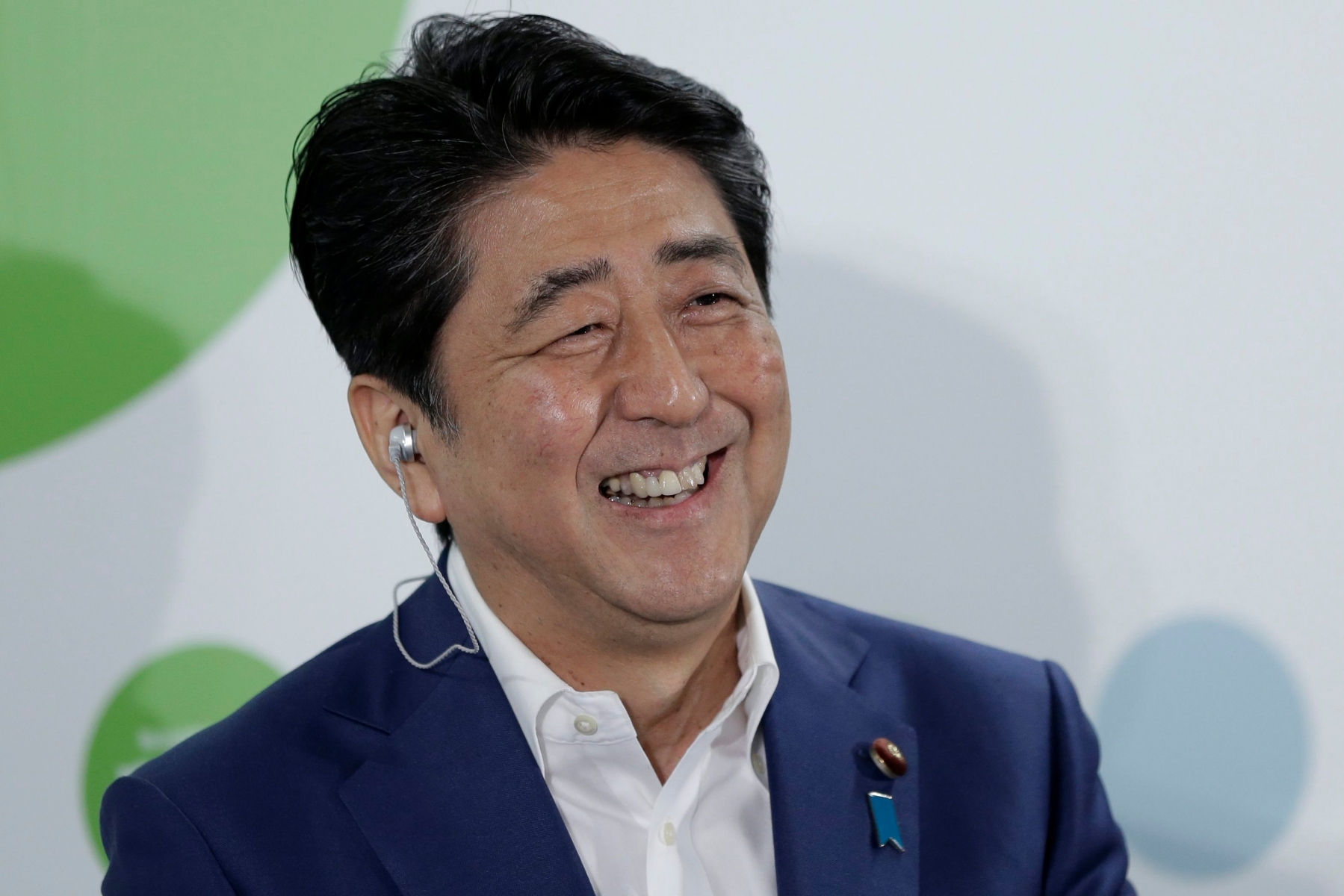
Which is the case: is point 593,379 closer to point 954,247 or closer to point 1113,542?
point 954,247

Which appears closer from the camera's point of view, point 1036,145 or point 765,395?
point 765,395

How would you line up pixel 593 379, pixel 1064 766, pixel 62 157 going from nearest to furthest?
pixel 593 379, pixel 1064 766, pixel 62 157

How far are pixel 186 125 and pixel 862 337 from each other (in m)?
1.28

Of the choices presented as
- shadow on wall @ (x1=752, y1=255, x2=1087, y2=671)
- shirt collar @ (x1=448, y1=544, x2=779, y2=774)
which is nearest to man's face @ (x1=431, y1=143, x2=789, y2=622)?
shirt collar @ (x1=448, y1=544, x2=779, y2=774)

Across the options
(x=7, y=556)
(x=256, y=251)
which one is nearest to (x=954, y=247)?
(x=256, y=251)

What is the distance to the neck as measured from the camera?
1.58 metres

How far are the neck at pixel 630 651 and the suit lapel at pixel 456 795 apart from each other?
88mm

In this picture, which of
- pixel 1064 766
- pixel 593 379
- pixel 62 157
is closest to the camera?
pixel 593 379

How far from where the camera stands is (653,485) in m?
1.53

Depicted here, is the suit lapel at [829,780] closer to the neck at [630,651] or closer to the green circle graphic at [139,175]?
the neck at [630,651]

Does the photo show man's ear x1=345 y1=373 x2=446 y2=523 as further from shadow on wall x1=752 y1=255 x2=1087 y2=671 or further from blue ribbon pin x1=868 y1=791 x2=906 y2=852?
shadow on wall x1=752 y1=255 x2=1087 y2=671

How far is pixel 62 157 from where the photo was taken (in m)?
2.21

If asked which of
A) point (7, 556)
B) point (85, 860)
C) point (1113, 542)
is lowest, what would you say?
point (85, 860)

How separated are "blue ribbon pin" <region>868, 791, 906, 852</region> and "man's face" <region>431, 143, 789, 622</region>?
374mm
